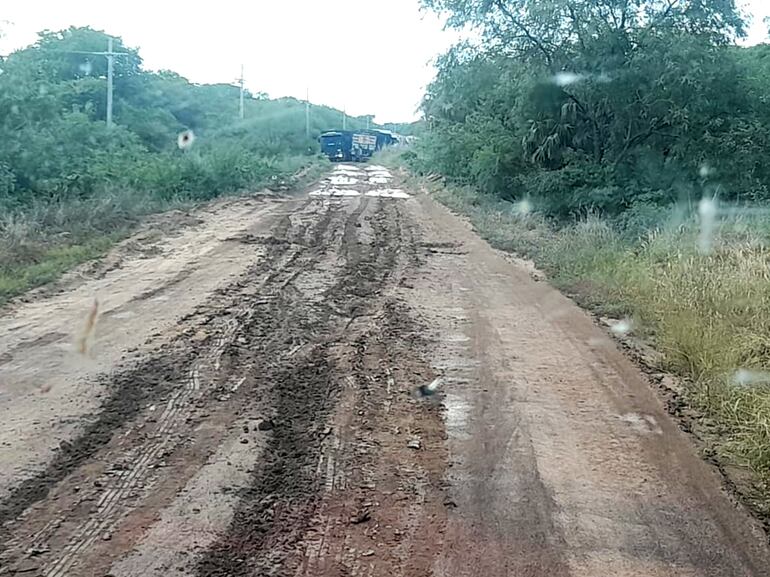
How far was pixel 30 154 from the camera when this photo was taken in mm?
17891

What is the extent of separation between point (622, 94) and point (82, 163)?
12295 mm

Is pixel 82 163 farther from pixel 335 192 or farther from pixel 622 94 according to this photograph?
pixel 622 94

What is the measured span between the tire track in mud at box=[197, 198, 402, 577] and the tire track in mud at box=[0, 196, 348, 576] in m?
0.51

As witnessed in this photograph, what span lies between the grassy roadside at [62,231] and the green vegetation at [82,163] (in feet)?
0.08

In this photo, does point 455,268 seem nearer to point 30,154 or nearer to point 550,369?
point 550,369

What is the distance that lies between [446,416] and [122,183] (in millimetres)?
16726

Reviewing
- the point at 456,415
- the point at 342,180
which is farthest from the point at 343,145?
the point at 456,415

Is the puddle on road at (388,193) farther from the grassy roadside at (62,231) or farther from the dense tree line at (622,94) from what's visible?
the grassy roadside at (62,231)

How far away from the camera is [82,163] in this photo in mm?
20422

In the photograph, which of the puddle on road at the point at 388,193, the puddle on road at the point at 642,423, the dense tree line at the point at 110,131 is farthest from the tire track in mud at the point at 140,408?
the puddle on road at the point at 388,193

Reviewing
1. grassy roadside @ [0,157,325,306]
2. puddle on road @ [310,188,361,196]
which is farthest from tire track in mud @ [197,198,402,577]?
puddle on road @ [310,188,361,196]

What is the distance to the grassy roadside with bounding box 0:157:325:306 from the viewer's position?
11.5 meters

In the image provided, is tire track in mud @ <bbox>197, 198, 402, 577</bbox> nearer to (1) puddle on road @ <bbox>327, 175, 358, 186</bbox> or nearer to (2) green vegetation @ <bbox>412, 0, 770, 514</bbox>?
(2) green vegetation @ <bbox>412, 0, 770, 514</bbox>

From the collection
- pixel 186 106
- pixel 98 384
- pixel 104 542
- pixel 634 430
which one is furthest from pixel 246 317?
pixel 186 106
